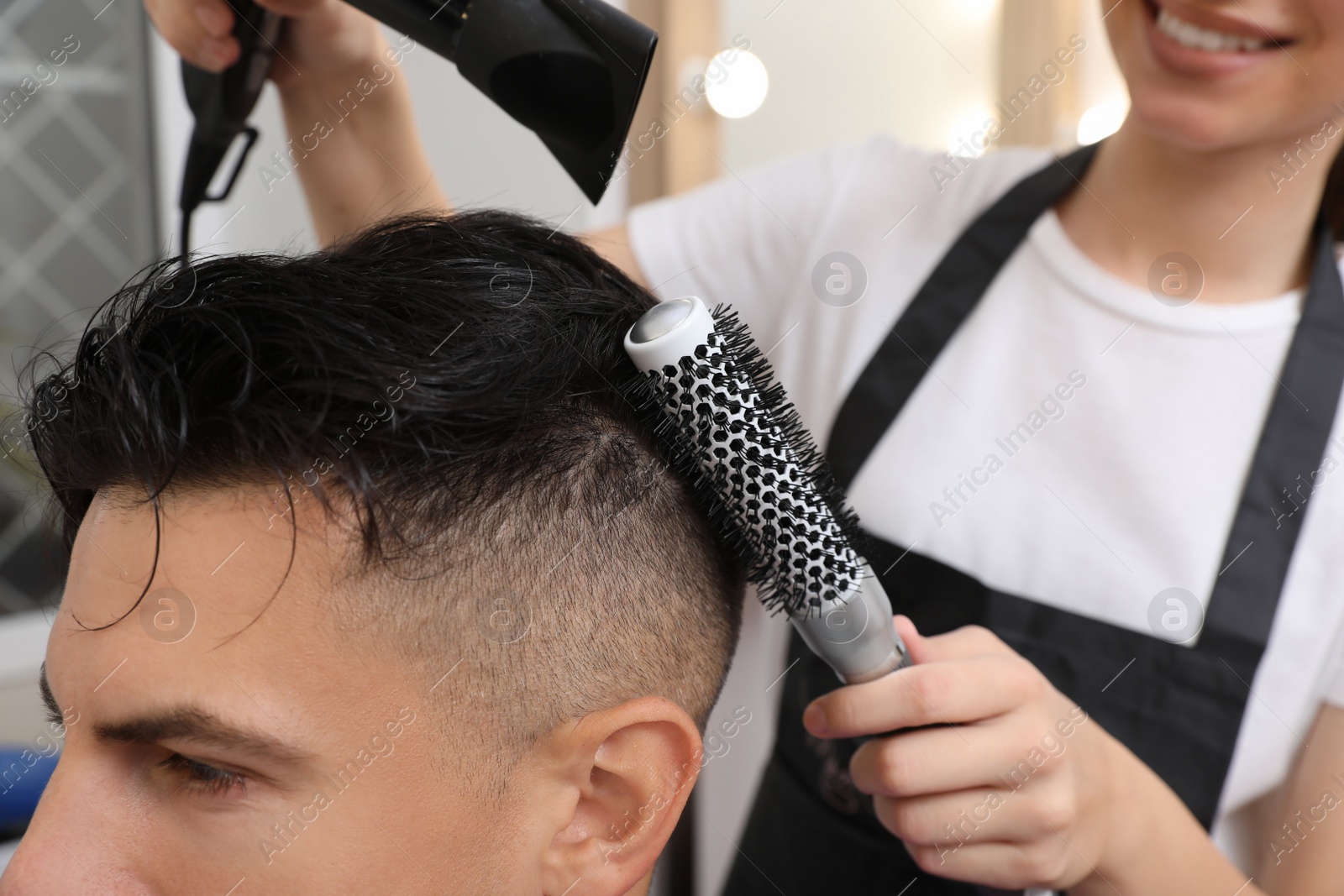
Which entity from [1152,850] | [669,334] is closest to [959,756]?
[1152,850]

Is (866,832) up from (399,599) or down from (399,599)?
down

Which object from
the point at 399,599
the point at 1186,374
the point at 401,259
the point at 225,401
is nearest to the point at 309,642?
the point at 399,599

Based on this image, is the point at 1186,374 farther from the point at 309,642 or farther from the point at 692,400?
the point at 309,642

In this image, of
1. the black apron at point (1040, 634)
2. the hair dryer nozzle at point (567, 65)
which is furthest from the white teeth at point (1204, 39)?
the hair dryer nozzle at point (567, 65)

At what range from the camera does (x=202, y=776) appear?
0.70m

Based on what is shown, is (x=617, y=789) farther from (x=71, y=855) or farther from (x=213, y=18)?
(x=213, y=18)

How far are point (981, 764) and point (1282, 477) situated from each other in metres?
0.47

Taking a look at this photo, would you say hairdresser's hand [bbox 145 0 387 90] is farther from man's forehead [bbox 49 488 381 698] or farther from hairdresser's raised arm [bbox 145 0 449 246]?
man's forehead [bbox 49 488 381 698]

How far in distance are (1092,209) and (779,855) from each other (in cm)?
81

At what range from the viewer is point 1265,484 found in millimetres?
991

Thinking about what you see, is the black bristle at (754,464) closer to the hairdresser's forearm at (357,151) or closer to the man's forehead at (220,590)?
the man's forehead at (220,590)

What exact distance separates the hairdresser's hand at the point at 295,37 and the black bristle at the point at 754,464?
0.54 m

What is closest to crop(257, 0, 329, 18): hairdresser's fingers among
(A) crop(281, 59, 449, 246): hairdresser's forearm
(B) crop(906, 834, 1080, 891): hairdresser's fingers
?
(A) crop(281, 59, 449, 246): hairdresser's forearm

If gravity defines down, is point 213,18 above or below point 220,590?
above
